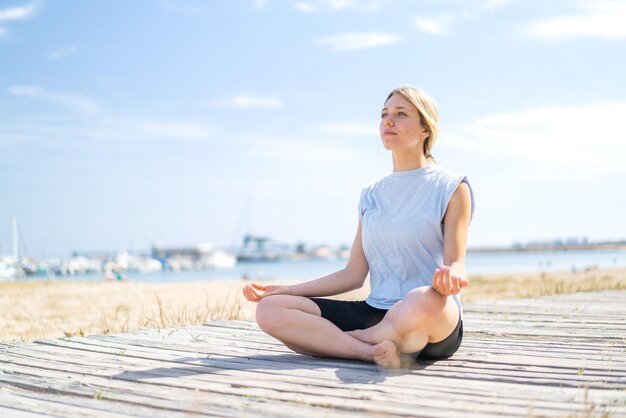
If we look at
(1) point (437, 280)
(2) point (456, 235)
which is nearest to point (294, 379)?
(1) point (437, 280)

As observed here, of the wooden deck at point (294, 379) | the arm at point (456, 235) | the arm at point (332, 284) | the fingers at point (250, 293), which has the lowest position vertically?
the wooden deck at point (294, 379)

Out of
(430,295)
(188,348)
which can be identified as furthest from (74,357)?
(430,295)

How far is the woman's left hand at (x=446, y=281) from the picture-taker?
3.13m

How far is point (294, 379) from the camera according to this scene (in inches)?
127

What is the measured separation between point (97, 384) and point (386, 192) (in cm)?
187

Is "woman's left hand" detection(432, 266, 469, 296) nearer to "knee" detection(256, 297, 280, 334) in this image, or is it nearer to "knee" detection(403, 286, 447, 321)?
"knee" detection(403, 286, 447, 321)

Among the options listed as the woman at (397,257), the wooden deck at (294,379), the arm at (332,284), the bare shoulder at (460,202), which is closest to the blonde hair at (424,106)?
the woman at (397,257)

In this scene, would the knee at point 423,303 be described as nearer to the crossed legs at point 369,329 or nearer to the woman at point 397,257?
the crossed legs at point 369,329

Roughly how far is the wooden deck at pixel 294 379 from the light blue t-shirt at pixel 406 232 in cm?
47

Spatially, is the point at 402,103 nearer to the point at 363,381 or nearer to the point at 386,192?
the point at 386,192

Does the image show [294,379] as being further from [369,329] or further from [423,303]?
[423,303]

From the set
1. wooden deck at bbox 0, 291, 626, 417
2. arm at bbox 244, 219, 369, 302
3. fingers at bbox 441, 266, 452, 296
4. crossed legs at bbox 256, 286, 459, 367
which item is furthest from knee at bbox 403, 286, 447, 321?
arm at bbox 244, 219, 369, 302

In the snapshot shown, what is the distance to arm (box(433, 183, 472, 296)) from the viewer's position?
3.20 m

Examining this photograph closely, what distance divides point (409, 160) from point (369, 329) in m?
0.99
